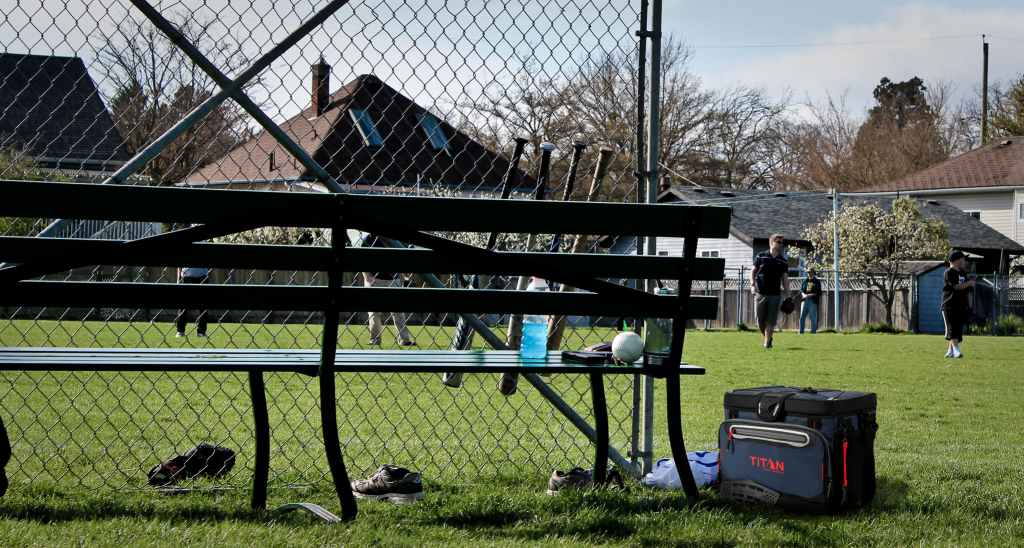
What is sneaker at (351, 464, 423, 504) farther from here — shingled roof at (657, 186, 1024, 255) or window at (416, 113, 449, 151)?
shingled roof at (657, 186, 1024, 255)

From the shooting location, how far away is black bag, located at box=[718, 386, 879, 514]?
3.32 meters

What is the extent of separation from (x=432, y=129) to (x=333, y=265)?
1.50m

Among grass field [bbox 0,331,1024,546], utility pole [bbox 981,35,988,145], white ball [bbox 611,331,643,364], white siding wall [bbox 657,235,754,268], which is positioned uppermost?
utility pole [bbox 981,35,988,145]

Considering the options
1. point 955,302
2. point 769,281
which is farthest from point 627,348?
point 955,302

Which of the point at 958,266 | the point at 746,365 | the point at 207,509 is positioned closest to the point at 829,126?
the point at 958,266

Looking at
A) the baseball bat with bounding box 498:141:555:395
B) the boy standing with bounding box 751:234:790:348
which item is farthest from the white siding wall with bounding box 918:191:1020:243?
the baseball bat with bounding box 498:141:555:395

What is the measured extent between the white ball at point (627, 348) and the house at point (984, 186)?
42.0 meters

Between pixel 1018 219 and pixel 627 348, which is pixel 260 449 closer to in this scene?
pixel 627 348

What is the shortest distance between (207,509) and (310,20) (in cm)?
196

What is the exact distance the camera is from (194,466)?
3.74 m

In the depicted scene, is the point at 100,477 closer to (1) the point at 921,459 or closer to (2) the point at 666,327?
(2) the point at 666,327

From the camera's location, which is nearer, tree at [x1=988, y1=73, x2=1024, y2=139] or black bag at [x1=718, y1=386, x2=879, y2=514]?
black bag at [x1=718, y1=386, x2=879, y2=514]

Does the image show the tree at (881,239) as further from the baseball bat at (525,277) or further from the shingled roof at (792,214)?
the baseball bat at (525,277)

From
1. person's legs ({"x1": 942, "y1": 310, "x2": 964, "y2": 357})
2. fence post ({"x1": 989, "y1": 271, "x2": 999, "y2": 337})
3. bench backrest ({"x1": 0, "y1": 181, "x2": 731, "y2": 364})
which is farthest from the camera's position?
fence post ({"x1": 989, "y1": 271, "x2": 999, "y2": 337})
